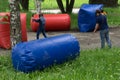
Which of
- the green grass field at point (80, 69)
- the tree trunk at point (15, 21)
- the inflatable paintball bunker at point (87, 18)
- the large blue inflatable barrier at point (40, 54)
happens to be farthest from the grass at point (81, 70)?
the inflatable paintball bunker at point (87, 18)

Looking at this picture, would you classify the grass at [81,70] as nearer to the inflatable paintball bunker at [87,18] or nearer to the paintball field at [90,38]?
the paintball field at [90,38]

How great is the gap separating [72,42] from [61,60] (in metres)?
0.68

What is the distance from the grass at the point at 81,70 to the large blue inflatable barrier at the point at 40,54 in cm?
17

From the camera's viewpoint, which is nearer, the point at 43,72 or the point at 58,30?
the point at 43,72

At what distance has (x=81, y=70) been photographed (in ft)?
30.4

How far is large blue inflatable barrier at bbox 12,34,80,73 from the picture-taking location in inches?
377

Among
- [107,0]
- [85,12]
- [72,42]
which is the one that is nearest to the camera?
[72,42]

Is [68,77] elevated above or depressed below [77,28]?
above

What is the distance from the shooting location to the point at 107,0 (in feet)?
95.2

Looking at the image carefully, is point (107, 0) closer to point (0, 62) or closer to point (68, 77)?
point (0, 62)

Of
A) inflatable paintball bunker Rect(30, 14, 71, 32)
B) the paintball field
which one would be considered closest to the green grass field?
the paintball field

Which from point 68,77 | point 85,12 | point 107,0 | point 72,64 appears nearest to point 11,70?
point 72,64

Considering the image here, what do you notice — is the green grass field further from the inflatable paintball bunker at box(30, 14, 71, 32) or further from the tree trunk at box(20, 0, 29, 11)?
the tree trunk at box(20, 0, 29, 11)

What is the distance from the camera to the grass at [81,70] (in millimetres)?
8472
